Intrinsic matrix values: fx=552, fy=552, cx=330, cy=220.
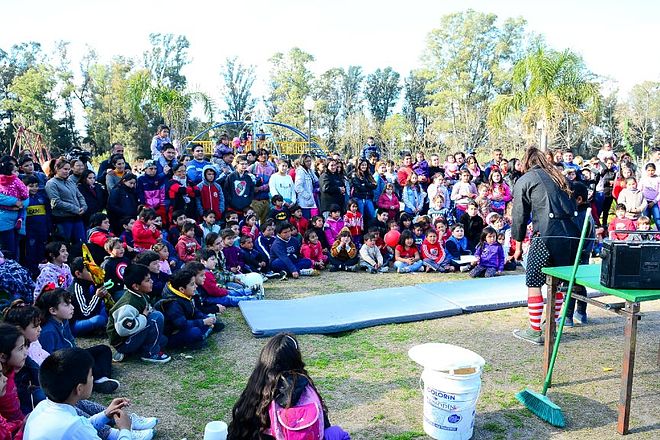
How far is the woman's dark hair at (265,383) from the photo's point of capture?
2529mm

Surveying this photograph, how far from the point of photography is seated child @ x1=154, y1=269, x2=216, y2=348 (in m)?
4.62

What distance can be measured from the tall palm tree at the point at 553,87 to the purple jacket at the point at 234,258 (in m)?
10.9

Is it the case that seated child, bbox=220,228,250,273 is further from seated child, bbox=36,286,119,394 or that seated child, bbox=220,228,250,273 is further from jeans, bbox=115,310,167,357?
seated child, bbox=36,286,119,394

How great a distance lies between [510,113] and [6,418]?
653 inches

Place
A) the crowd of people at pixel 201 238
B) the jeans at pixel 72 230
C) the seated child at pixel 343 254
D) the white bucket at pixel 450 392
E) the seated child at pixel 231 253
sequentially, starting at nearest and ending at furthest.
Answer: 1. the white bucket at pixel 450 392
2. the crowd of people at pixel 201 238
3. the jeans at pixel 72 230
4. the seated child at pixel 231 253
5. the seated child at pixel 343 254

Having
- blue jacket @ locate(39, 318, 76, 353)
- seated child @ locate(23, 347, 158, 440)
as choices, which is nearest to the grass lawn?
blue jacket @ locate(39, 318, 76, 353)

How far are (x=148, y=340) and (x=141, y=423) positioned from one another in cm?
117

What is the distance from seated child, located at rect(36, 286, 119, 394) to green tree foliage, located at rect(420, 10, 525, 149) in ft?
108

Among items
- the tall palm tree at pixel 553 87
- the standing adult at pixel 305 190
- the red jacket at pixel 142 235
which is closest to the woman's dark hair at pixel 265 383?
the red jacket at pixel 142 235

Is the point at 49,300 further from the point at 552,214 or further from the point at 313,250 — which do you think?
the point at 313,250

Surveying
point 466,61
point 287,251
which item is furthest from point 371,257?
point 466,61

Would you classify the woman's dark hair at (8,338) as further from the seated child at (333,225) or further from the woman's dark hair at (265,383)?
the seated child at (333,225)

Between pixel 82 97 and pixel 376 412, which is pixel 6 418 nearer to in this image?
pixel 376 412

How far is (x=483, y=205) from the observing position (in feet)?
30.2
